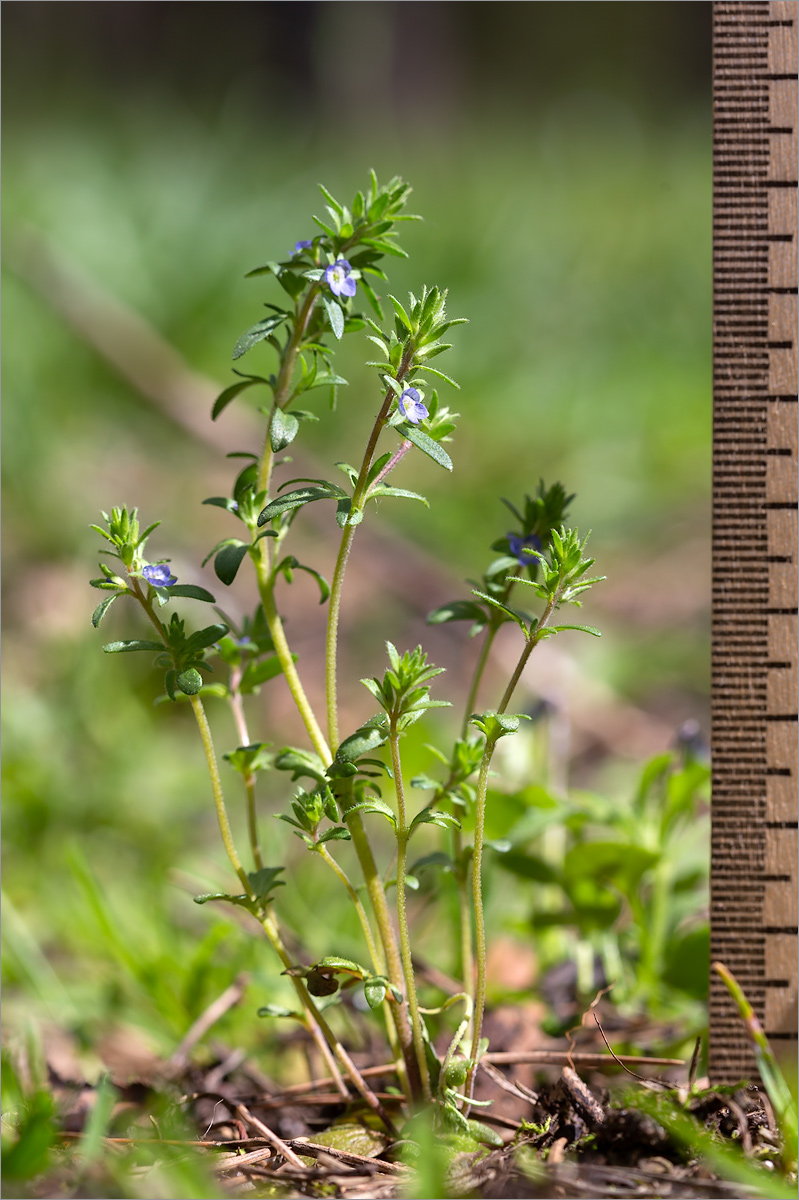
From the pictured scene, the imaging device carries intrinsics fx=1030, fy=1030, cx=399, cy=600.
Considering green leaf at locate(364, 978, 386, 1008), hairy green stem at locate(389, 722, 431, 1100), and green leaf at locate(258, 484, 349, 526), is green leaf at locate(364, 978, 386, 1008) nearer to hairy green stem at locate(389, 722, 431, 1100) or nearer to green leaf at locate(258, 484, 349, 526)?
hairy green stem at locate(389, 722, 431, 1100)

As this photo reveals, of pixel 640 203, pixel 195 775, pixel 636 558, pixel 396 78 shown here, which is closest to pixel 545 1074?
pixel 195 775

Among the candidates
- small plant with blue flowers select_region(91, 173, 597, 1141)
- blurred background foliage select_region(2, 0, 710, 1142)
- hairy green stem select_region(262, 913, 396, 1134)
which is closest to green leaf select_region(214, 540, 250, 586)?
Result: small plant with blue flowers select_region(91, 173, 597, 1141)

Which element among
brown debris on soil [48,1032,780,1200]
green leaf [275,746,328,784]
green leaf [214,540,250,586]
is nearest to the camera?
brown debris on soil [48,1032,780,1200]

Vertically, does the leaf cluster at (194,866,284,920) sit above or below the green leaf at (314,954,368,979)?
above

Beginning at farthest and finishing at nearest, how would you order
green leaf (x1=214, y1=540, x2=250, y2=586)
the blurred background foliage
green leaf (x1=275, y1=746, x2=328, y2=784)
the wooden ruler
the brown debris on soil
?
the blurred background foliage → the wooden ruler → green leaf (x1=275, y1=746, x2=328, y2=784) → green leaf (x1=214, y1=540, x2=250, y2=586) → the brown debris on soil

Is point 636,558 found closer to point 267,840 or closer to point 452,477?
point 452,477

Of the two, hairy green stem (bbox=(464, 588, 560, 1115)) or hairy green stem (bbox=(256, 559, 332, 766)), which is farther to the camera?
hairy green stem (bbox=(256, 559, 332, 766))

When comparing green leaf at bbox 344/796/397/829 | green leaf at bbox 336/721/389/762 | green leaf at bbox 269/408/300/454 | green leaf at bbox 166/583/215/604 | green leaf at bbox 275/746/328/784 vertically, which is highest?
green leaf at bbox 269/408/300/454

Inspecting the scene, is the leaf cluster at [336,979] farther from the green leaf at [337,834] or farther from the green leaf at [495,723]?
the green leaf at [495,723]
